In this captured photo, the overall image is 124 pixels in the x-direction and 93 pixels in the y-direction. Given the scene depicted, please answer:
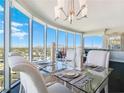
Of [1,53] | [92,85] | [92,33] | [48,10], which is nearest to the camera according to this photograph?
[92,85]

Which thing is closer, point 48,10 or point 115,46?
point 48,10

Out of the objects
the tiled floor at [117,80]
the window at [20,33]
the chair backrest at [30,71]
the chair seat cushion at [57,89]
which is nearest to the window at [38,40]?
the window at [20,33]

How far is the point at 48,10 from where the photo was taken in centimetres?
448

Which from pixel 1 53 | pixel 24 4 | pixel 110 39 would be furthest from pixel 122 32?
pixel 1 53

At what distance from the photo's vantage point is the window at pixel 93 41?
9.25 m

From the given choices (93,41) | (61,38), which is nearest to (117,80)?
(61,38)

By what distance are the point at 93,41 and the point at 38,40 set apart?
5940mm

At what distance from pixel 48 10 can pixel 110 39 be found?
5714mm

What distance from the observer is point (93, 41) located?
9.84 metres

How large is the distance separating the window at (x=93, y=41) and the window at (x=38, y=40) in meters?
5.11

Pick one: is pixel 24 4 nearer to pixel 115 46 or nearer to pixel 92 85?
pixel 92 85

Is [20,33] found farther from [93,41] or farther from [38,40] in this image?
[93,41]

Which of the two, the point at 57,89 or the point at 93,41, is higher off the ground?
the point at 93,41

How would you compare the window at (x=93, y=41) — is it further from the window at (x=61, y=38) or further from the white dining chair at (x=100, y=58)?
the white dining chair at (x=100, y=58)
